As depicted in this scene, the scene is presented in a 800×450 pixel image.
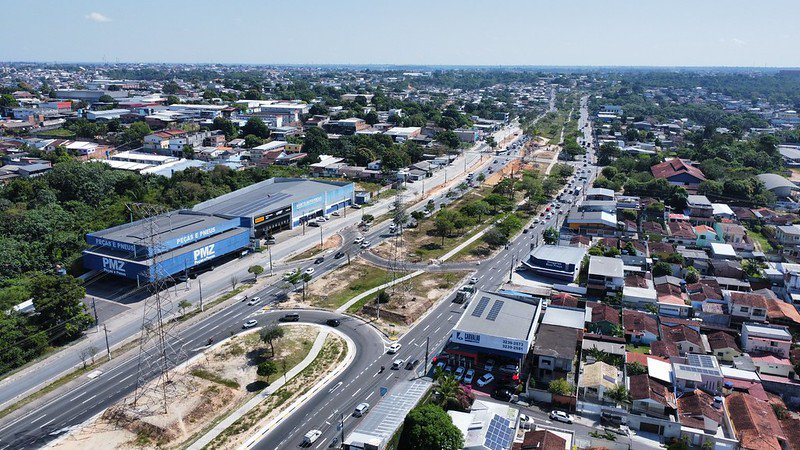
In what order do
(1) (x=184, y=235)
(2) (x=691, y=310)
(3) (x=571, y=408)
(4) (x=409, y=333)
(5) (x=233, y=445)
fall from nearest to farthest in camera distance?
(5) (x=233, y=445), (3) (x=571, y=408), (4) (x=409, y=333), (2) (x=691, y=310), (1) (x=184, y=235)

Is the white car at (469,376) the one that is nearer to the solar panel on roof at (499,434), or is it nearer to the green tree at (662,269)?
the solar panel on roof at (499,434)

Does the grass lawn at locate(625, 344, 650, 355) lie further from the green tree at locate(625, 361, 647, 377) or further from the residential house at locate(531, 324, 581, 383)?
the residential house at locate(531, 324, 581, 383)

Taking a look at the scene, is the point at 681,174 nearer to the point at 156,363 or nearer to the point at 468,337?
the point at 468,337

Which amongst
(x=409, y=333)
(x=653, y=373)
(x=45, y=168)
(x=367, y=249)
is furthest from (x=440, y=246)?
(x=45, y=168)

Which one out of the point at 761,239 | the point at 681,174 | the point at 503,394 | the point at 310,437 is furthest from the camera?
the point at 681,174

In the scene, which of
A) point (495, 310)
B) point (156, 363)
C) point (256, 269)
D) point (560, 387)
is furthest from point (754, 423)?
point (256, 269)

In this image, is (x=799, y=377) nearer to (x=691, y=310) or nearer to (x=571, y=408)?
(x=691, y=310)
